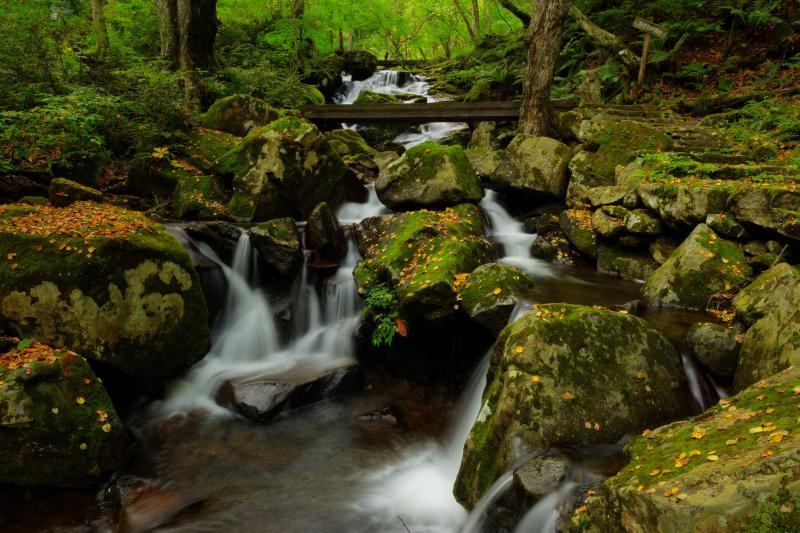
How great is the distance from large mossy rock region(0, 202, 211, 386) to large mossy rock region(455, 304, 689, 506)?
3.87 metres

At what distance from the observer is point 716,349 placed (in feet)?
14.3

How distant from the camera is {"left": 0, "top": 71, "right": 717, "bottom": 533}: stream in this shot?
166 inches

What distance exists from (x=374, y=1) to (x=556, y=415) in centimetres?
2143

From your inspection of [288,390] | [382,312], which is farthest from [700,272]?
[288,390]

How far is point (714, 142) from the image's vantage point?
29.6 ft

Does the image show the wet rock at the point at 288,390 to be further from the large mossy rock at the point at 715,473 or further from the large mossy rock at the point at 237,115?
the large mossy rock at the point at 237,115

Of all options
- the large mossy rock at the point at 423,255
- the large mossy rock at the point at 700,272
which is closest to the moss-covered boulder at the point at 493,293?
the large mossy rock at the point at 423,255

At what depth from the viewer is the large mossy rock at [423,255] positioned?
607 centimetres

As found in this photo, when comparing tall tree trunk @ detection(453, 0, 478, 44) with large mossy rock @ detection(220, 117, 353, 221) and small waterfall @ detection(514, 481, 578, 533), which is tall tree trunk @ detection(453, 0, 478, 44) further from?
small waterfall @ detection(514, 481, 578, 533)

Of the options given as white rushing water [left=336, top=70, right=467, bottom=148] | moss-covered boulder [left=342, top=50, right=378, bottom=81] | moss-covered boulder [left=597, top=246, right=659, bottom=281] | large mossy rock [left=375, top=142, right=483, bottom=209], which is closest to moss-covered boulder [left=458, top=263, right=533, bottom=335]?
moss-covered boulder [left=597, top=246, right=659, bottom=281]

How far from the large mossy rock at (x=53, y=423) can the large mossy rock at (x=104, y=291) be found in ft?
1.53

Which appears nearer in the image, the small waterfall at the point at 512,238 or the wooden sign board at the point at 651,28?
the small waterfall at the point at 512,238

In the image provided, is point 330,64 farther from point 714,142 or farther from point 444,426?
point 444,426

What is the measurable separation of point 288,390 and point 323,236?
302cm
